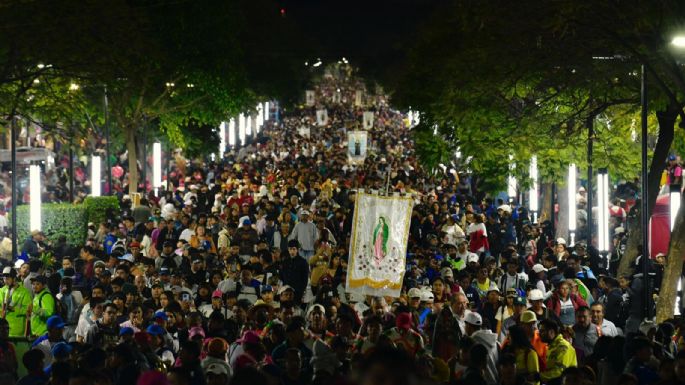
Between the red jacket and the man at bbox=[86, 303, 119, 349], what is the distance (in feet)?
16.8

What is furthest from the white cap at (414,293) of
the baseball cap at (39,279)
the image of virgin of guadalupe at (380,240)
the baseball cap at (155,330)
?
the baseball cap at (39,279)

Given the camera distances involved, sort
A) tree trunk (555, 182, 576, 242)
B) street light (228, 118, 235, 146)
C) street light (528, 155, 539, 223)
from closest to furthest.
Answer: street light (528, 155, 539, 223)
tree trunk (555, 182, 576, 242)
street light (228, 118, 235, 146)

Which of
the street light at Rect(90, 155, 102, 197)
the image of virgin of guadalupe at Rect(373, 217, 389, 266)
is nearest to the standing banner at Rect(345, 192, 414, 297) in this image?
→ the image of virgin of guadalupe at Rect(373, 217, 389, 266)

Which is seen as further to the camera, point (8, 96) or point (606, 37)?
point (8, 96)

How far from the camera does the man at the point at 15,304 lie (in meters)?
16.5

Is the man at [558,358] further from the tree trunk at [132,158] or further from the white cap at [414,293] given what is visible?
the tree trunk at [132,158]

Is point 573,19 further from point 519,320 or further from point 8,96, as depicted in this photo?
point 8,96

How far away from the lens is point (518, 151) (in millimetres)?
23484

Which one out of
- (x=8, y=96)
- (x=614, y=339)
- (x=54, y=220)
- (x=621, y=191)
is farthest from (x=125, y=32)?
(x=621, y=191)

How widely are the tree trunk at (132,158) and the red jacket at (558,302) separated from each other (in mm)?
25177

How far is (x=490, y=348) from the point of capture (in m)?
12.5

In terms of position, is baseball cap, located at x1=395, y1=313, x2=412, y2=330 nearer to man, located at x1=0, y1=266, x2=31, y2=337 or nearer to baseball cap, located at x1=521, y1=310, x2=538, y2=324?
baseball cap, located at x1=521, y1=310, x2=538, y2=324

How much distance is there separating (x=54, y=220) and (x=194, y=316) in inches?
642

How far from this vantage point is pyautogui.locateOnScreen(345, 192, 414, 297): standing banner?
16.9m
